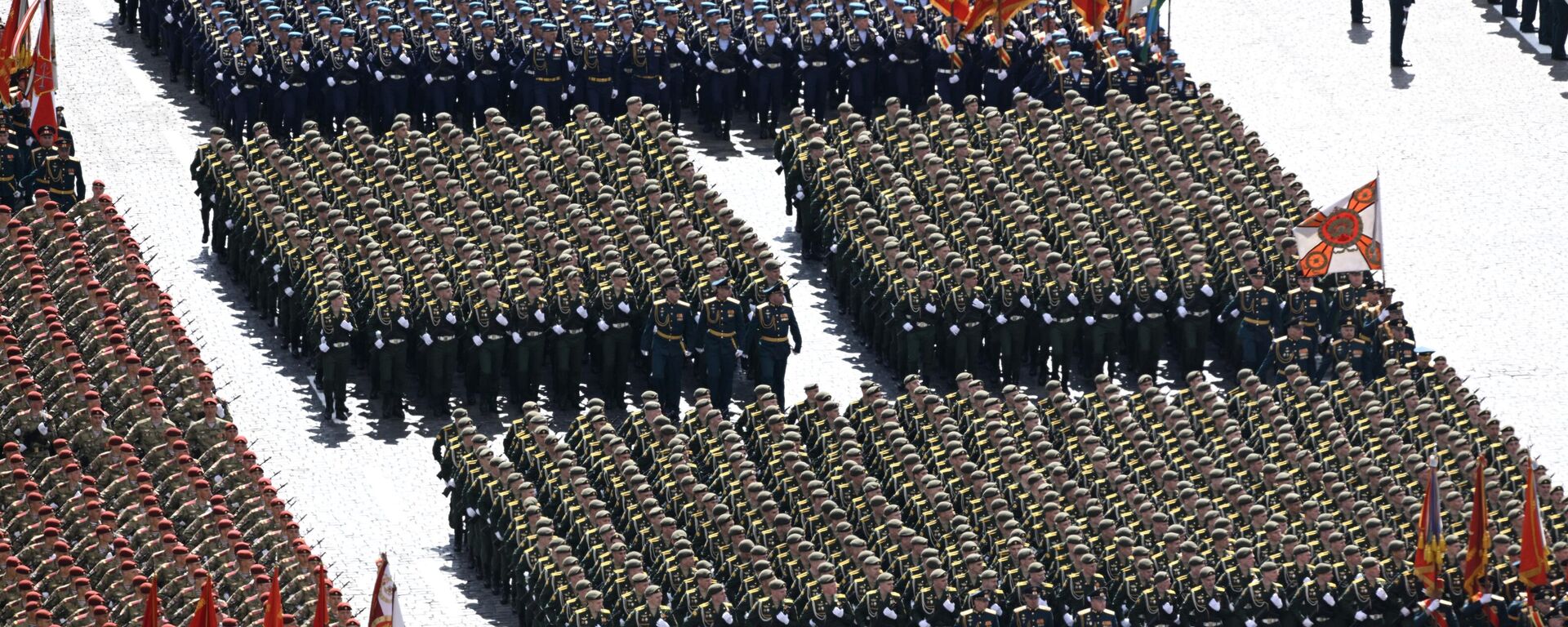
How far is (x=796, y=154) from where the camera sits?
2215 inches

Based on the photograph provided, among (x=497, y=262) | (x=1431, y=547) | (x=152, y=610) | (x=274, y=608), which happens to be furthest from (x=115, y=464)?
(x=1431, y=547)

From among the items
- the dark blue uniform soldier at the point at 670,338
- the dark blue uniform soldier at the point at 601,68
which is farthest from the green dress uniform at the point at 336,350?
the dark blue uniform soldier at the point at 601,68

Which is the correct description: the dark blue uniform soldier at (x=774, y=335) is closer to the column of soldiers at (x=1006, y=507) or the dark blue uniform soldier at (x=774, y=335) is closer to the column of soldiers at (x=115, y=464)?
the column of soldiers at (x=1006, y=507)

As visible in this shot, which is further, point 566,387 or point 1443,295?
point 1443,295

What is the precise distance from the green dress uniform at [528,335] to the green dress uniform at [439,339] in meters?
0.63

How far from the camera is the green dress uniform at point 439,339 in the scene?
168ft

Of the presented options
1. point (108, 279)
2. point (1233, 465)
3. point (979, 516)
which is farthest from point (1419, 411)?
point (108, 279)

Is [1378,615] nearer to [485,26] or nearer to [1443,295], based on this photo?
[1443,295]

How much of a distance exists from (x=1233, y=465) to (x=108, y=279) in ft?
42.4

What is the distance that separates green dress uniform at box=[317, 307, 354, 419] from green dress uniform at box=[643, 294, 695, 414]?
10.9ft

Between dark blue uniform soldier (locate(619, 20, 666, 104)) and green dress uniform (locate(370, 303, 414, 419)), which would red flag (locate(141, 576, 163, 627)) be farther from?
dark blue uniform soldier (locate(619, 20, 666, 104))

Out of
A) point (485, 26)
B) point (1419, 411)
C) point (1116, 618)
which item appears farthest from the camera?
point (485, 26)

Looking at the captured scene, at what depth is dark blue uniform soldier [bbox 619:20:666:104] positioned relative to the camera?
193 feet

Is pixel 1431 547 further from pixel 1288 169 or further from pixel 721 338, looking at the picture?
pixel 1288 169
